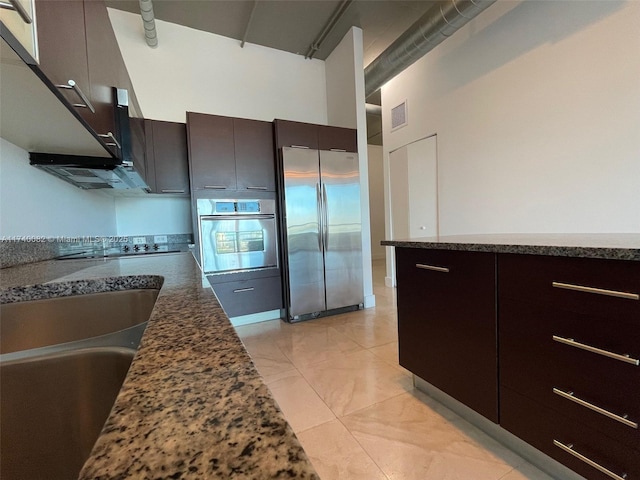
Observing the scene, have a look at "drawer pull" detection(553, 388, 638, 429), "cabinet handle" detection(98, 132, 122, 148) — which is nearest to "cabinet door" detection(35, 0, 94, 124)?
"cabinet handle" detection(98, 132, 122, 148)

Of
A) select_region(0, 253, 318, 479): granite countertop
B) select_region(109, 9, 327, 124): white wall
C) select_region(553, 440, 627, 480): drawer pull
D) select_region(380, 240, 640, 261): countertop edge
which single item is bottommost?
select_region(553, 440, 627, 480): drawer pull

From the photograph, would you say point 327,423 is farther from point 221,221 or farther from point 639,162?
point 639,162

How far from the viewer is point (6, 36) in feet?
1.91

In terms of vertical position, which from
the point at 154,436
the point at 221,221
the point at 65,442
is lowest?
the point at 65,442

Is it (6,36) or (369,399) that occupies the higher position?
(6,36)

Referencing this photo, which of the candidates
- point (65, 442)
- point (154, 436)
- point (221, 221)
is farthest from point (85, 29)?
point (221, 221)

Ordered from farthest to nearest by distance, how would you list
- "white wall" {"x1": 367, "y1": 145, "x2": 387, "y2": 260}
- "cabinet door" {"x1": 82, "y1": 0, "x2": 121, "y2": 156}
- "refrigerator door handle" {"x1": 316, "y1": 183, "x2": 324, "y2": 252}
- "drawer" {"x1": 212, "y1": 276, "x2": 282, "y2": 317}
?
"white wall" {"x1": 367, "y1": 145, "x2": 387, "y2": 260} → "refrigerator door handle" {"x1": 316, "y1": 183, "x2": 324, "y2": 252} → "drawer" {"x1": 212, "y1": 276, "x2": 282, "y2": 317} → "cabinet door" {"x1": 82, "y1": 0, "x2": 121, "y2": 156}

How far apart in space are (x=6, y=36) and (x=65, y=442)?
860 mm

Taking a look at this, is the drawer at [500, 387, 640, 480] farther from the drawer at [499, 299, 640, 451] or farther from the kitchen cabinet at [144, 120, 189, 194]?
the kitchen cabinet at [144, 120, 189, 194]

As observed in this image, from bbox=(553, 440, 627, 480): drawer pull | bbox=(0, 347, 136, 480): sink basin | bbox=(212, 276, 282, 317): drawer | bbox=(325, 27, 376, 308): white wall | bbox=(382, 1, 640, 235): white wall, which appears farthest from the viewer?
bbox=(325, 27, 376, 308): white wall

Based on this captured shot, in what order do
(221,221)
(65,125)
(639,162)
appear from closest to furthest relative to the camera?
(65,125)
(639,162)
(221,221)

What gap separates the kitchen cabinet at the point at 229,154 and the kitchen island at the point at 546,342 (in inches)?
80.5

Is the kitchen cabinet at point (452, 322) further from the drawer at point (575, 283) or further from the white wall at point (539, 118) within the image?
the white wall at point (539, 118)

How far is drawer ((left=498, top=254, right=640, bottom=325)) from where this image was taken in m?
0.80
